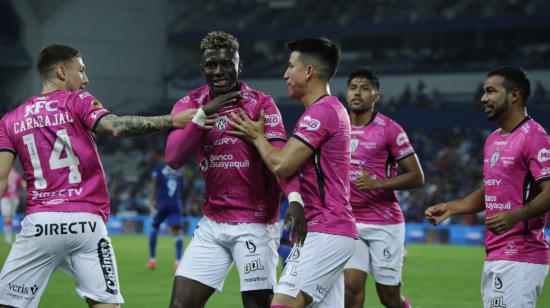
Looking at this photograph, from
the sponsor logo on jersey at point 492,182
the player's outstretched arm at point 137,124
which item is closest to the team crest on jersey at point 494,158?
the sponsor logo on jersey at point 492,182

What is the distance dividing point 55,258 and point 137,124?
1198mm

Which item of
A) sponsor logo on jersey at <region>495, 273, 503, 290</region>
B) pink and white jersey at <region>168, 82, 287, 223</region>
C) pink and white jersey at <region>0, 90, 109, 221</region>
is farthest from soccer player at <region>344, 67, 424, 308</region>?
pink and white jersey at <region>0, 90, 109, 221</region>

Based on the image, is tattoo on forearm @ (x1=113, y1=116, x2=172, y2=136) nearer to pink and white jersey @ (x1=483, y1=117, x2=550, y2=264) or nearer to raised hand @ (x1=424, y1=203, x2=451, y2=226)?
raised hand @ (x1=424, y1=203, x2=451, y2=226)

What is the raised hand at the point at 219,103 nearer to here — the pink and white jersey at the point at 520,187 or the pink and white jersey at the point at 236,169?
the pink and white jersey at the point at 236,169

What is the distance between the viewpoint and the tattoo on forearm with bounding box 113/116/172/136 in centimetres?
662

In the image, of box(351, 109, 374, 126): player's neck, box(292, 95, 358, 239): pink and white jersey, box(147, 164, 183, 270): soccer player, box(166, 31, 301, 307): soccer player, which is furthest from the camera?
box(147, 164, 183, 270): soccer player

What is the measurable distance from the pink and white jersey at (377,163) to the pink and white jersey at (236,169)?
2.44 metres

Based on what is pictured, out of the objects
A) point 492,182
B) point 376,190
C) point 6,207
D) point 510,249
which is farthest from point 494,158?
point 6,207

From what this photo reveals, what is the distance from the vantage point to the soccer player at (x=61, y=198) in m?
6.75

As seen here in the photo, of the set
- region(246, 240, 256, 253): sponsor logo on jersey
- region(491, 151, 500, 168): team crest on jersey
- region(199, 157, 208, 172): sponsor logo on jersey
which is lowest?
region(246, 240, 256, 253): sponsor logo on jersey

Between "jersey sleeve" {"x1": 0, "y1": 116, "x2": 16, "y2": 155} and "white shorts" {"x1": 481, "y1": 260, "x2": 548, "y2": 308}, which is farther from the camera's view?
"jersey sleeve" {"x1": 0, "y1": 116, "x2": 16, "y2": 155}

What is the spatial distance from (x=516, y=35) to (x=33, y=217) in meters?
36.2

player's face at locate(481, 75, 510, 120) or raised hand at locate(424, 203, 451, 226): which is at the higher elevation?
player's face at locate(481, 75, 510, 120)

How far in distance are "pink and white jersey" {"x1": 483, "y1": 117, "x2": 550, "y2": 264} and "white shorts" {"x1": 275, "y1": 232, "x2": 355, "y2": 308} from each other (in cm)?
122
